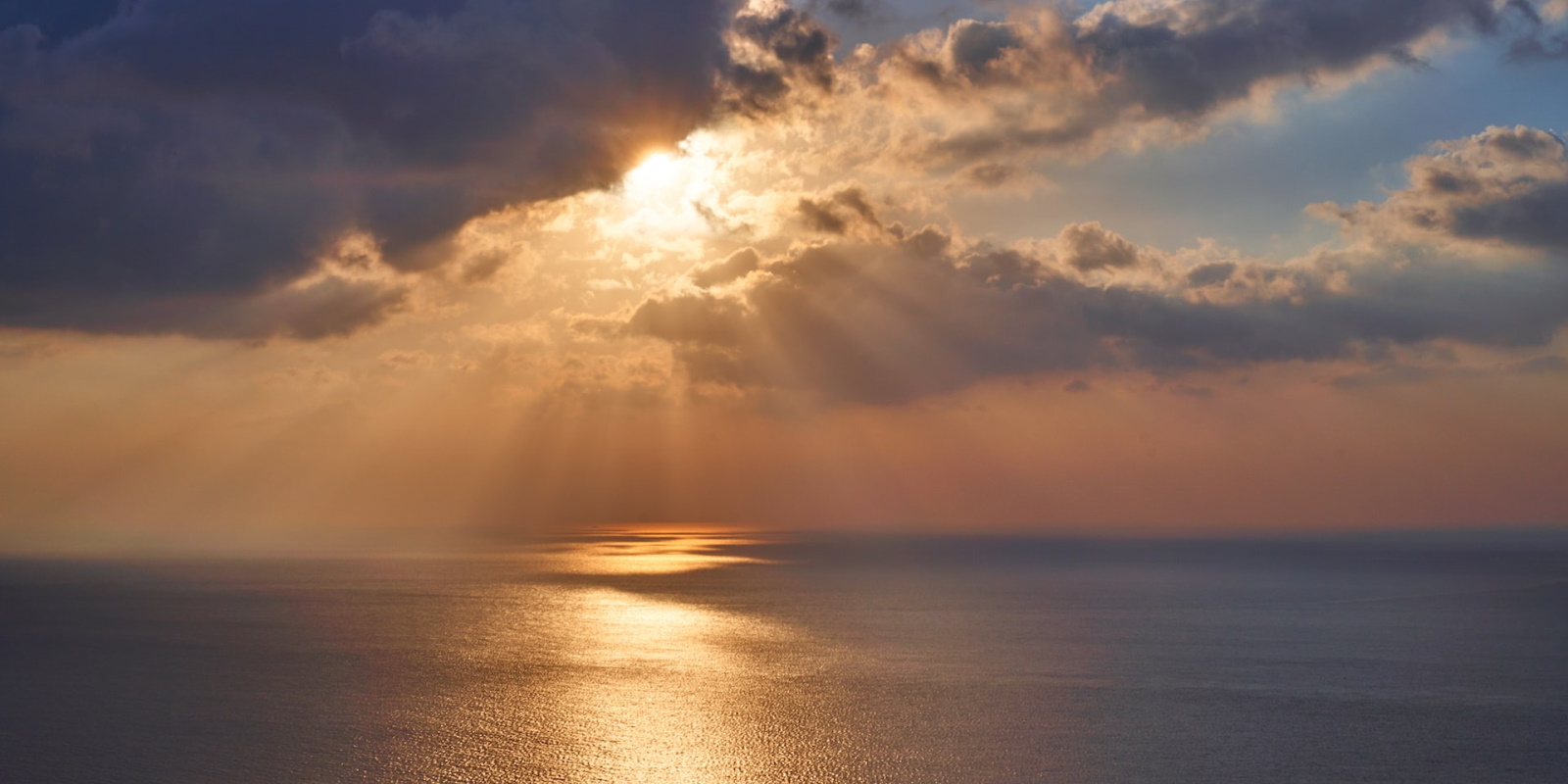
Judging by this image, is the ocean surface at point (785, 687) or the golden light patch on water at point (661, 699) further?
the ocean surface at point (785, 687)

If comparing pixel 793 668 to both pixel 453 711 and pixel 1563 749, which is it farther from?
pixel 1563 749

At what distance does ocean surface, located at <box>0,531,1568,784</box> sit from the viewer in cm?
3581

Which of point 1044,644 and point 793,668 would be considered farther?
point 1044,644

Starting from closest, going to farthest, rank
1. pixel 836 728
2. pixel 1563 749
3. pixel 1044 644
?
pixel 1563 749 < pixel 836 728 < pixel 1044 644

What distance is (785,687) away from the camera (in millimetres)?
49344

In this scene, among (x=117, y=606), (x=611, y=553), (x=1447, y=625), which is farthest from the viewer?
(x=611, y=553)

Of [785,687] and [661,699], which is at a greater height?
[661,699]

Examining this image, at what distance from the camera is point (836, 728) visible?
40562mm

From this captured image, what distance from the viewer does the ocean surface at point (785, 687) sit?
35.8 meters

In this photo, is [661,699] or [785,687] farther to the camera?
[785,687]

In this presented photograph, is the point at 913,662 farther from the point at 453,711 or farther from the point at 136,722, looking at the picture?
the point at 136,722

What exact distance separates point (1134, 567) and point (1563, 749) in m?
115

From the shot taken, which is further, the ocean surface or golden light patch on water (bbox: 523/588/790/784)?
the ocean surface

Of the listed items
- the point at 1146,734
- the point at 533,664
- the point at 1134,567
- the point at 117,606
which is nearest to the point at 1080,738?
the point at 1146,734
